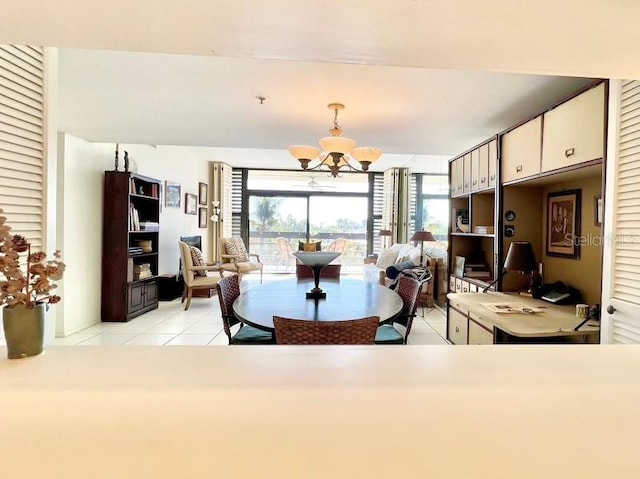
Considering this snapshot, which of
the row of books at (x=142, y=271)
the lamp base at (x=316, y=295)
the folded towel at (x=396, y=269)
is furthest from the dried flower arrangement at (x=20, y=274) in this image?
the folded towel at (x=396, y=269)

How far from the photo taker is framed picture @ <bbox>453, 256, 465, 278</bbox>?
12.3 feet

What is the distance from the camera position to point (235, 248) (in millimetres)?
6934

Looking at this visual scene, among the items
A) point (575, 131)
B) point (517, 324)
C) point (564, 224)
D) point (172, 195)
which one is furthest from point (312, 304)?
point (172, 195)

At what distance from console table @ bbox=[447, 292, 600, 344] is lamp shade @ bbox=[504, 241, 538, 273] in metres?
0.28

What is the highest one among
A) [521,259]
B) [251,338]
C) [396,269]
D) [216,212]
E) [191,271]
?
[216,212]

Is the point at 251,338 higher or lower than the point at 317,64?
lower

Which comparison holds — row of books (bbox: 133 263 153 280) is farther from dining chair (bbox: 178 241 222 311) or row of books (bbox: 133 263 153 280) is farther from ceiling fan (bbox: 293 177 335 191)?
ceiling fan (bbox: 293 177 335 191)

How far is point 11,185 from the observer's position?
133cm

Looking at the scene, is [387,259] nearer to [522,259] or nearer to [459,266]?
[459,266]

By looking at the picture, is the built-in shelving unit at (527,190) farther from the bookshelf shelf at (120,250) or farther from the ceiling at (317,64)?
the bookshelf shelf at (120,250)

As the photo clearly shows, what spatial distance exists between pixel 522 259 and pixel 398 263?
293cm

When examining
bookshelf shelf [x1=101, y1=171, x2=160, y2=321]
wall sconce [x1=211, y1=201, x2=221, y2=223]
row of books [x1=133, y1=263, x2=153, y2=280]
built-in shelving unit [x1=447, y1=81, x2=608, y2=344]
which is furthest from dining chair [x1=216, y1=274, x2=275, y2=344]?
wall sconce [x1=211, y1=201, x2=221, y2=223]

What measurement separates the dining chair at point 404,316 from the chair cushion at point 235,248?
4772mm

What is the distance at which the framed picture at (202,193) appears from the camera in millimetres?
7039
